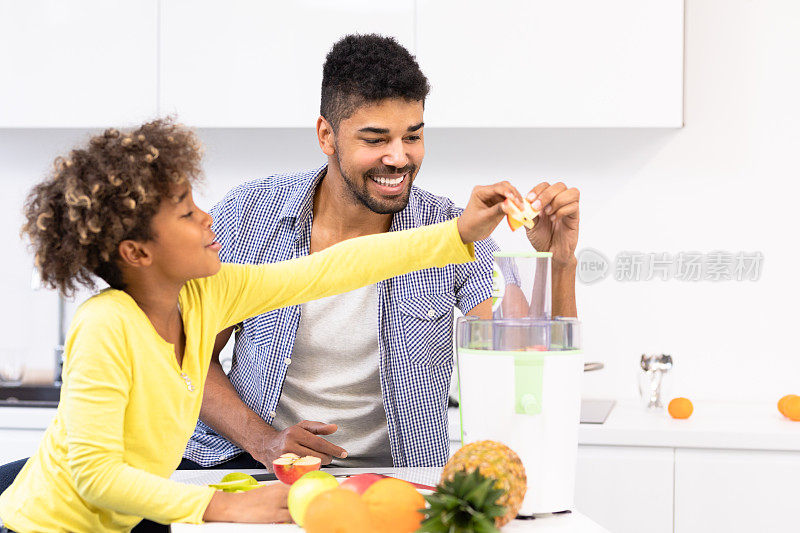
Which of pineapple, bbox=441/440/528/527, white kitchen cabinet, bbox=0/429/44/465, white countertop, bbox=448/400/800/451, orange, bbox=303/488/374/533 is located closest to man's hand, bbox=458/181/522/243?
pineapple, bbox=441/440/528/527

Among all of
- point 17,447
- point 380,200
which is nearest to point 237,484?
point 380,200

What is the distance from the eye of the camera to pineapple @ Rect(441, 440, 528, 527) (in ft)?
3.03

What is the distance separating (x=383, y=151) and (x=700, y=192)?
1.32 meters

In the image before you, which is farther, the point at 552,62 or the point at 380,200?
the point at 552,62

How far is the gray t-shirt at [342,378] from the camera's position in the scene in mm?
1665

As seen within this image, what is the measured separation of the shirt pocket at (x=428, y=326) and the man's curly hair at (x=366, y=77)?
0.37m

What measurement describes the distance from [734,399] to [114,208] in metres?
2.06

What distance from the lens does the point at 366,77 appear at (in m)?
1.60

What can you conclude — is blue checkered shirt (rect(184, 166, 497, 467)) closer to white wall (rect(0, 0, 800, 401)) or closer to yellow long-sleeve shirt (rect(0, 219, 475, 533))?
yellow long-sleeve shirt (rect(0, 219, 475, 533))

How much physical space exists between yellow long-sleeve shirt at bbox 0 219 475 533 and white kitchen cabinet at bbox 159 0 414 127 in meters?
1.17

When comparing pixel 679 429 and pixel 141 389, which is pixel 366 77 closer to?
pixel 141 389

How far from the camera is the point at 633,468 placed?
212 cm

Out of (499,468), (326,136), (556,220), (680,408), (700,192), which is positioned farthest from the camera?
(700,192)

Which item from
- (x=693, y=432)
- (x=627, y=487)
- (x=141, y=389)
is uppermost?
(x=141, y=389)
